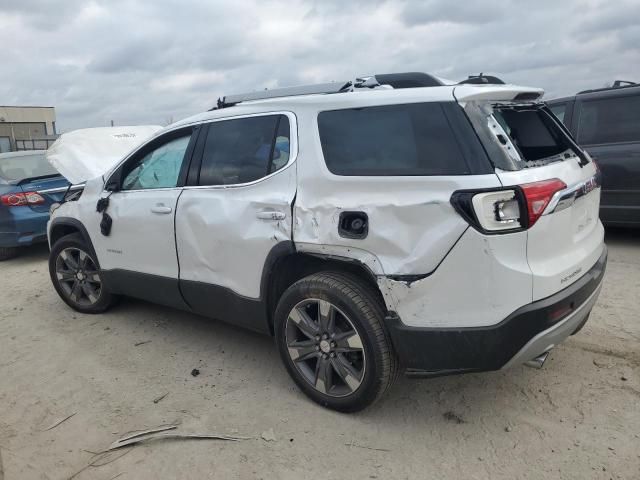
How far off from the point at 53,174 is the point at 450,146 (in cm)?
689

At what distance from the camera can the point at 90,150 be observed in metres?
5.87

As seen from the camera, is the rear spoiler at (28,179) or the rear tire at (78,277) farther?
the rear spoiler at (28,179)

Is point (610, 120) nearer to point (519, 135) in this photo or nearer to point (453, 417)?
point (519, 135)

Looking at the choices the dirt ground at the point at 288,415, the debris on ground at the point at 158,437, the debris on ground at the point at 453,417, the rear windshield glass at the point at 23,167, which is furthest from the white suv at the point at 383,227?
the rear windshield glass at the point at 23,167

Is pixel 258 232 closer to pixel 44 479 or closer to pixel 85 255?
pixel 44 479

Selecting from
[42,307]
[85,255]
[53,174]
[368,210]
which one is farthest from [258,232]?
[53,174]

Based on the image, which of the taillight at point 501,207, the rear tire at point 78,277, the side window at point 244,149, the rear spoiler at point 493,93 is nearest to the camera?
the taillight at point 501,207

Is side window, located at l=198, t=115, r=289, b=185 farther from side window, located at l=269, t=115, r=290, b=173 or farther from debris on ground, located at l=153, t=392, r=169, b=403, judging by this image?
debris on ground, located at l=153, t=392, r=169, b=403

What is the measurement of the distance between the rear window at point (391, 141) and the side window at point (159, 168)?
Result: 135cm

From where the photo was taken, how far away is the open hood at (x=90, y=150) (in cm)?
523

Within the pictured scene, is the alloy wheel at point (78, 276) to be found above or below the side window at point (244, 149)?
below

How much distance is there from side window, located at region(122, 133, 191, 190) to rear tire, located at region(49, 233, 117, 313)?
90 centimetres

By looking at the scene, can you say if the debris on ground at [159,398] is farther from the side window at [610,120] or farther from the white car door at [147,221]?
the side window at [610,120]

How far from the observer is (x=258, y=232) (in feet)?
10.5
